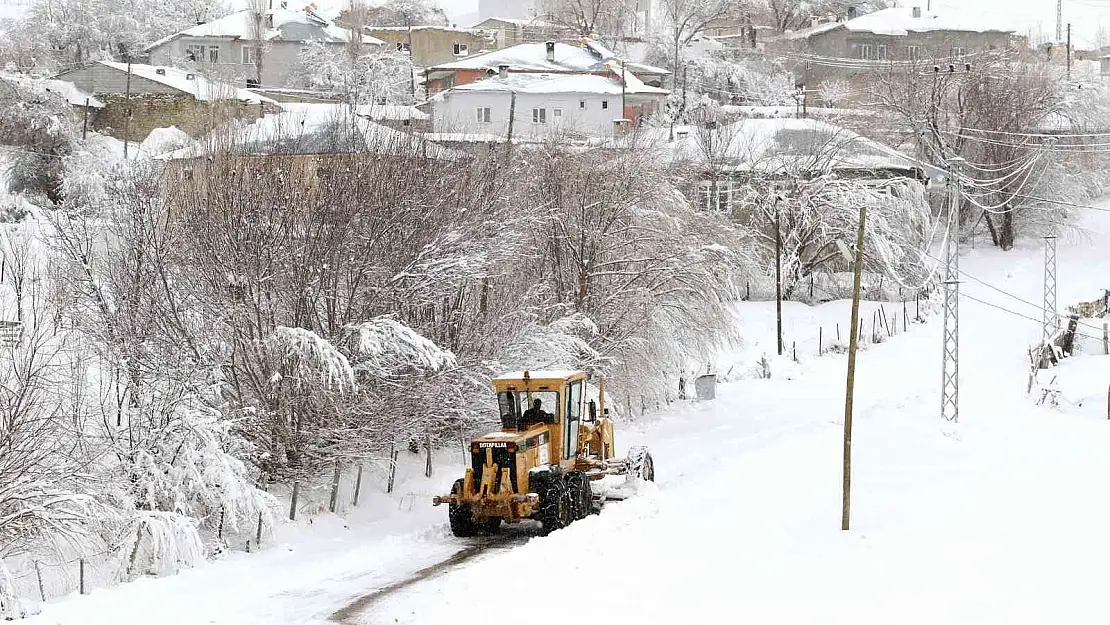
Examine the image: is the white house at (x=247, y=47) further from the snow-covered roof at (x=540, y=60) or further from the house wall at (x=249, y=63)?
the snow-covered roof at (x=540, y=60)

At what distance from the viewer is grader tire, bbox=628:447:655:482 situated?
21.7 meters

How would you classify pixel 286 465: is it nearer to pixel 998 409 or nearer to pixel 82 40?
pixel 998 409

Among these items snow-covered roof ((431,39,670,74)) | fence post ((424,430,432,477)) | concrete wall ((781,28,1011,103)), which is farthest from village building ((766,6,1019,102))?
fence post ((424,430,432,477))

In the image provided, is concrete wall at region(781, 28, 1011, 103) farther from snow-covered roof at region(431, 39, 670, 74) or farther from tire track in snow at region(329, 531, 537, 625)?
tire track in snow at region(329, 531, 537, 625)

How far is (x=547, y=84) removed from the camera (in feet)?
243

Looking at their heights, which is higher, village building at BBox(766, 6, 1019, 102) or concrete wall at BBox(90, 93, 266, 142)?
village building at BBox(766, 6, 1019, 102)

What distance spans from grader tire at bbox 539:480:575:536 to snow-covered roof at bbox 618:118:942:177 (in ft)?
135

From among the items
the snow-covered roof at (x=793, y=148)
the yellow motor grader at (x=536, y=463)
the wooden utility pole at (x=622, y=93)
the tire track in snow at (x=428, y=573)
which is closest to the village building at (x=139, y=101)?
the wooden utility pole at (x=622, y=93)

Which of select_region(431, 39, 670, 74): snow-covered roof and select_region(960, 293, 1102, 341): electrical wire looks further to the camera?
select_region(431, 39, 670, 74): snow-covered roof

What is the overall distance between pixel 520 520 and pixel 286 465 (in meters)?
4.35

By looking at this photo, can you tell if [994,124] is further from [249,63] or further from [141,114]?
[249,63]

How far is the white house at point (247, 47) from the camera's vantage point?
89062mm

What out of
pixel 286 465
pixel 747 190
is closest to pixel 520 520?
pixel 286 465

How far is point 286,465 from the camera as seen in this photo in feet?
69.7
